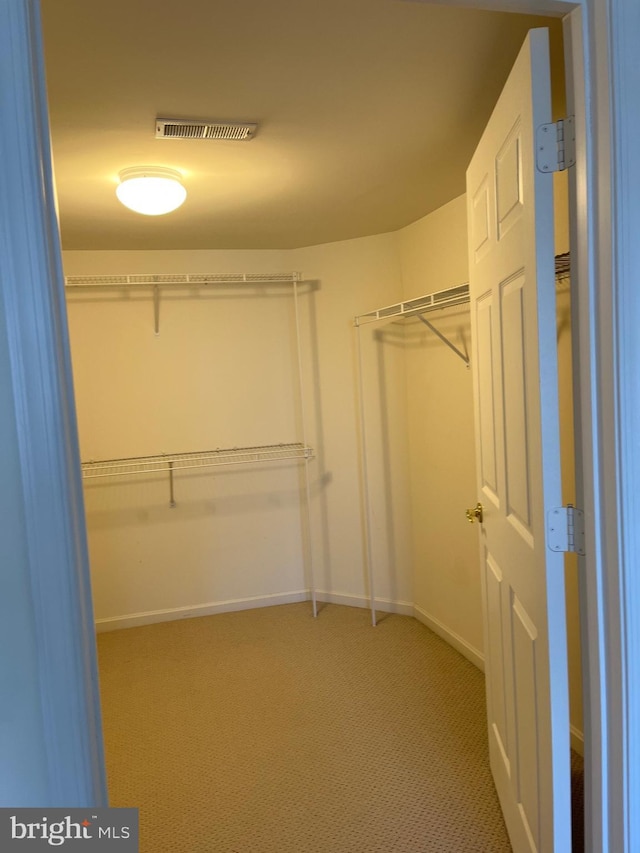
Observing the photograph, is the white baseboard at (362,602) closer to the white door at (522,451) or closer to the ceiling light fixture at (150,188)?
the white door at (522,451)

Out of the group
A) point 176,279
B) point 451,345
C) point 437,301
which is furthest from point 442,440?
point 176,279

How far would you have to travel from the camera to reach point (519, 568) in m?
1.51

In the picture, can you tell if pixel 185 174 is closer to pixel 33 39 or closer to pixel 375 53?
Result: pixel 375 53

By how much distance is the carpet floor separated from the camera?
196 centimetres

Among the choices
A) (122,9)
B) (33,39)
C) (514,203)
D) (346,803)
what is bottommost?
(346,803)

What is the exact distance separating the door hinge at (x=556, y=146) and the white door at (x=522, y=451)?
0.02m

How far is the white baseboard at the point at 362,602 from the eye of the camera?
3.67m

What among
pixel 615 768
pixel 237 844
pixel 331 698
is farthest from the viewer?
pixel 331 698

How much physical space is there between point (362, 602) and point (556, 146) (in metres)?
3.10

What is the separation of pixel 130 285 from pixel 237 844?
290cm

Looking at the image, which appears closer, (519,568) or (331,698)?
(519,568)

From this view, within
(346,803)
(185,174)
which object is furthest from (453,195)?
(346,803)

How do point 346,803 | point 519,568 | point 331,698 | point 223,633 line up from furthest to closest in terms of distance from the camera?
point 223,633, point 331,698, point 346,803, point 519,568

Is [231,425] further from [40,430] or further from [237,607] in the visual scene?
[40,430]
